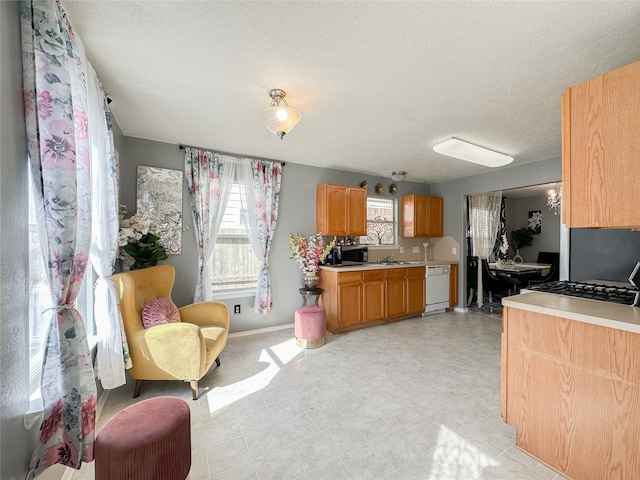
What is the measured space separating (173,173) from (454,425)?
3.69 meters

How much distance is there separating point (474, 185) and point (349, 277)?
9.55 ft

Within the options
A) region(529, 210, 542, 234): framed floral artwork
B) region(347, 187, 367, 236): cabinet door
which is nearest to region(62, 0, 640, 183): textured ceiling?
region(347, 187, 367, 236): cabinet door

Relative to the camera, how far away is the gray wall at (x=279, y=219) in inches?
117

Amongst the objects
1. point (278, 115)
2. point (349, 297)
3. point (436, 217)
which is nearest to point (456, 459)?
point (349, 297)

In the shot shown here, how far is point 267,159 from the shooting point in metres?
3.77

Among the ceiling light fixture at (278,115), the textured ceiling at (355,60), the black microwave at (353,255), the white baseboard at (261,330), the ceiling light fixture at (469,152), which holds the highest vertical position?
the textured ceiling at (355,60)

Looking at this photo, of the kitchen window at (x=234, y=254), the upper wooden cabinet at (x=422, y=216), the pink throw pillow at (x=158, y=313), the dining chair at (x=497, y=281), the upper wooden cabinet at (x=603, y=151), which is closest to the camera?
the upper wooden cabinet at (x=603, y=151)

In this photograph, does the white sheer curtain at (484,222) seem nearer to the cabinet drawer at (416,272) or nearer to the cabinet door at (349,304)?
the cabinet drawer at (416,272)

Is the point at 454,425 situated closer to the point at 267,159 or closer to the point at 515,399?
the point at 515,399

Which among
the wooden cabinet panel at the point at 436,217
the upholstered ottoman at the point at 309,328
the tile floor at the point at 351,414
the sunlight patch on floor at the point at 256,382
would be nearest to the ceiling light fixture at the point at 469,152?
the wooden cabinet panel at the point at 436,217

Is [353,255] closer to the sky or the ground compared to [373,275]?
closer to the sky

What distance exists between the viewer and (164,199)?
3.10m

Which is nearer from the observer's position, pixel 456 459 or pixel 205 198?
pixel 456 459

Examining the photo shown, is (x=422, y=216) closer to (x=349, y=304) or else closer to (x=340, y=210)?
(x=340, y=210)
